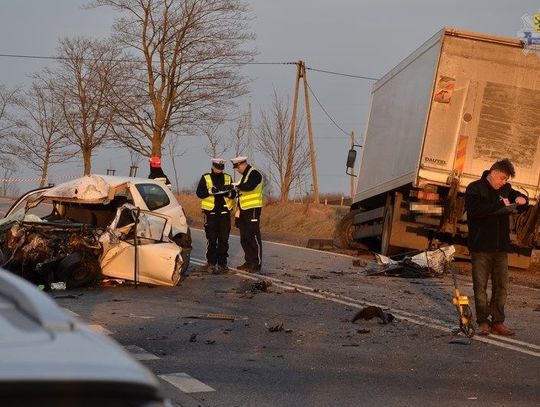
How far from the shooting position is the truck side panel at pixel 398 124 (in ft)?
50.1

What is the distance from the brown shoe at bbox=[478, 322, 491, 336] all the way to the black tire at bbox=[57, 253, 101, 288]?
487 centimetres

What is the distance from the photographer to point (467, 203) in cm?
907

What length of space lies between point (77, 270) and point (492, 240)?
505 cm

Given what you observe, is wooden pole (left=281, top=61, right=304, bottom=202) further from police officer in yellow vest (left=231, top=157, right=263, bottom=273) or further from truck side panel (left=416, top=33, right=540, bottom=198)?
police officer in yellow vest (left=231, top=157, right=263, bottom=273)

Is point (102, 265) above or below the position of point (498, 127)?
below

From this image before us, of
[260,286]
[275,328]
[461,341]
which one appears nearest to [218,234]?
[260,286]

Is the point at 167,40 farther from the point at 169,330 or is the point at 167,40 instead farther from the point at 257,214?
the point at 169,330

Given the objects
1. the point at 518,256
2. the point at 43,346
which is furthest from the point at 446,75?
the point at 43,346

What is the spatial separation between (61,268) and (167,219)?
68.2 inches

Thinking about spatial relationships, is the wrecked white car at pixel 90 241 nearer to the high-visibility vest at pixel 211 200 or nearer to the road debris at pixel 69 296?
the road debris at pixel 69 296

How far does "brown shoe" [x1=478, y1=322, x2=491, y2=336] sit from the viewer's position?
28.9 feet

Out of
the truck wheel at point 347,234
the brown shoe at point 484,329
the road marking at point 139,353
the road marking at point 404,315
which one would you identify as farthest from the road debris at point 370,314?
the truck wheel at point 347,234

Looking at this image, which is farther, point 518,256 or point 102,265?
point 518,256

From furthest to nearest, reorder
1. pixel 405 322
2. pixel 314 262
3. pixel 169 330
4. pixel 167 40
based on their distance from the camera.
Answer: pixel 167 40
pixel 314 262
pixel 405 322
pixel 169 330
